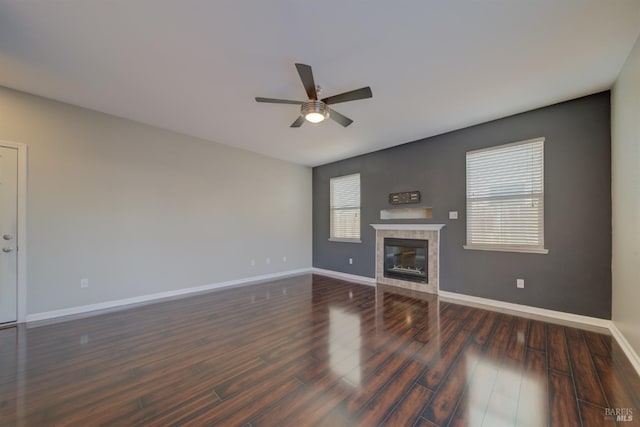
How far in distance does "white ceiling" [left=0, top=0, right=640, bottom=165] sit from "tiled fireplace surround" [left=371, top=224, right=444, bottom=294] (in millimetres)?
1990

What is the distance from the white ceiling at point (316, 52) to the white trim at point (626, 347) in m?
2.70

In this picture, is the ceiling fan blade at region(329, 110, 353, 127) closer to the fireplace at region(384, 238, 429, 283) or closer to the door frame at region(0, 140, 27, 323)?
the fireplace at region(384, 238, 429, 283)

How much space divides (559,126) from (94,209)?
21.0ft

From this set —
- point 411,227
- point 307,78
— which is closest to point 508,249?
point 411,227

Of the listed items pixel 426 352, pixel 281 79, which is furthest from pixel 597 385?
pixel 281 79

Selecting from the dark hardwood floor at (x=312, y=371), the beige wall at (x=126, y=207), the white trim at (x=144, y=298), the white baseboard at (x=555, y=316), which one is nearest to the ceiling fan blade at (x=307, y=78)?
the dark hardwood floor at (x=312, y=371)

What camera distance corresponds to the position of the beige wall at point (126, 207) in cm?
314

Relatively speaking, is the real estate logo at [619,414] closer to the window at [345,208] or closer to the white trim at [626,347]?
the white trim at [626,347]

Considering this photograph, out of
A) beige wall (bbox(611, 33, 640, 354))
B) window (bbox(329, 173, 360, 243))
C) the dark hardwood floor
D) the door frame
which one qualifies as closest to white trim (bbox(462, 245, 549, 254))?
beige wall (bbox(611, 33, 640, 354))

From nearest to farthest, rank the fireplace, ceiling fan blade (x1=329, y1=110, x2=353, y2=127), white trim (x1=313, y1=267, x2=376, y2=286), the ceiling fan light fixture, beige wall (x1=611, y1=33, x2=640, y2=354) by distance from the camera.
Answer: beige wall (x1=611, y1=33, x2=640, y2=354) < the ceiling fan light fixture < ceiling fan blade (x1=329, y1=110, x2=353, y2=127) < the fireplace < white trim (x1=313, y1=267, x2=376, y2=286)

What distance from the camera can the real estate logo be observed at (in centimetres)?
154

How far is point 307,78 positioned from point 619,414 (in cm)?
325

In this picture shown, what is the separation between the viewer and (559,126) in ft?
10.5

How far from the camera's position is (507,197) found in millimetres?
3580
